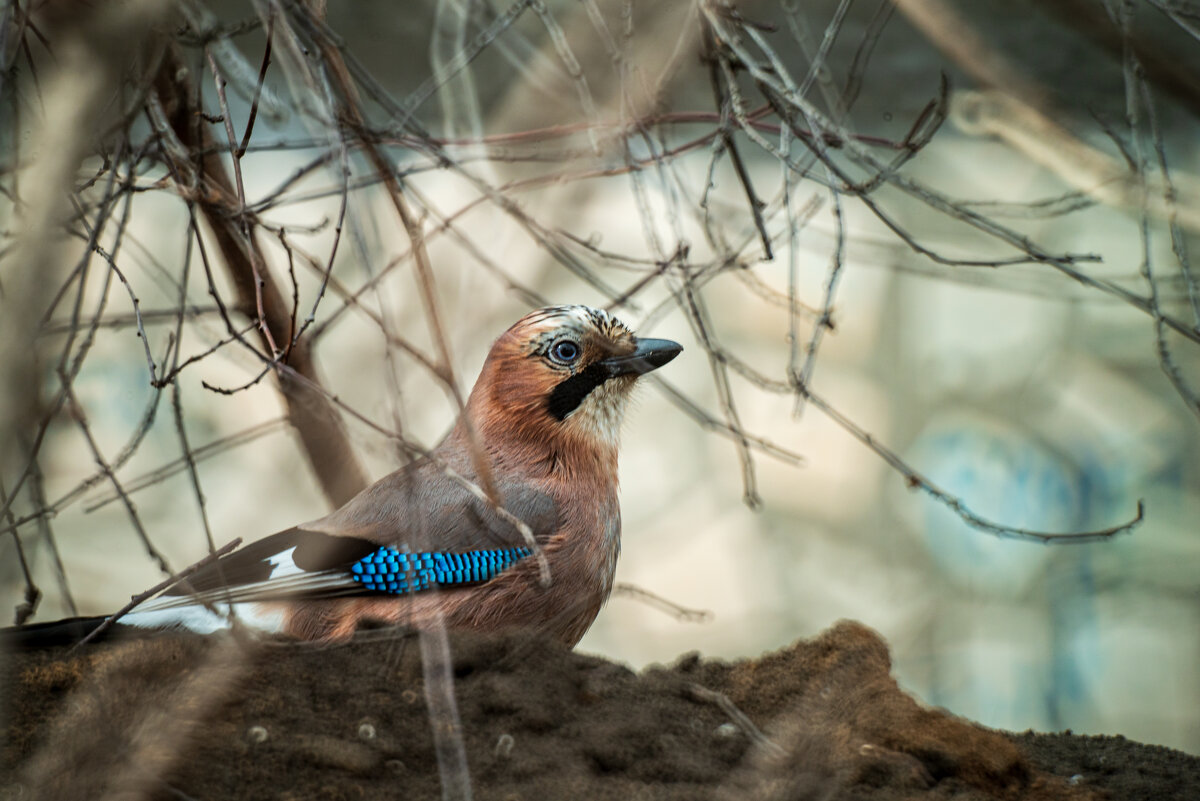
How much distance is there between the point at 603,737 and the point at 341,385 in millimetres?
3277

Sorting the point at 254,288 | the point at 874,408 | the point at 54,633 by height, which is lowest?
the point at 54,633

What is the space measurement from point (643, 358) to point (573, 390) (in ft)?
0.77

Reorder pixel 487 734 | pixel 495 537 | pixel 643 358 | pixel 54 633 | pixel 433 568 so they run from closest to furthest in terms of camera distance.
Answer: pixel 487 734, pixel 54 633, pixel 433 568, pixel 495 537, pixel 643 358

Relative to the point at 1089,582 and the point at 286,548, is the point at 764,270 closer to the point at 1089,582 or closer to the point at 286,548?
the point at 1089,582

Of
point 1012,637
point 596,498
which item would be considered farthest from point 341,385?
point 1012,637

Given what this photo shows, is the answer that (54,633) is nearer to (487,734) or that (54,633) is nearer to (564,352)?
(487,734)

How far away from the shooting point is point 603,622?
24.1 feet

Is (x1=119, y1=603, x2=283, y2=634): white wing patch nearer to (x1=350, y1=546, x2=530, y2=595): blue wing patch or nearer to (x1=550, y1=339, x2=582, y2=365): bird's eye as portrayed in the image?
(x1=350, y1=546, x2=530, y2=595): blue wing patch

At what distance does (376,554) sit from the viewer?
2.89 meters

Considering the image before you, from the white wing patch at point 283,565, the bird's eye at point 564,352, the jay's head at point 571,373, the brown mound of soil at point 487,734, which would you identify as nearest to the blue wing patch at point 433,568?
the white wing patch at point 283,565

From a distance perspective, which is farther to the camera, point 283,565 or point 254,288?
point 254,288

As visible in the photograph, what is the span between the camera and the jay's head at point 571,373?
3.38 metres

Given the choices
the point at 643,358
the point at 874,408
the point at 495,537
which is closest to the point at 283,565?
the point at 495,537

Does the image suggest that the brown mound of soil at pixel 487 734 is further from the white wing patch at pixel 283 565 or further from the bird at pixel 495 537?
the white wing patch at pixel 283 565
